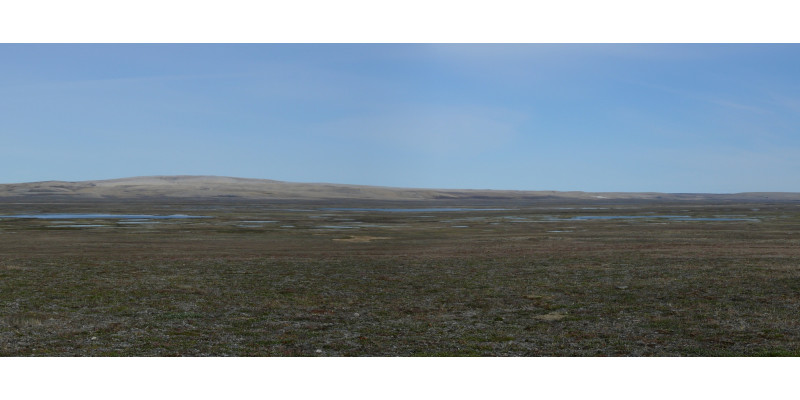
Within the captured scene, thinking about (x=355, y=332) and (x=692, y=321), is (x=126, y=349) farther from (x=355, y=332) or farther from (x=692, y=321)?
(x=692, y=321)

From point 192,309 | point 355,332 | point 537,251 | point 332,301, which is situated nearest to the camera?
point 355,332

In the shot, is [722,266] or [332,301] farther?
[722,266]

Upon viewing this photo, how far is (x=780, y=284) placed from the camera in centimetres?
2448

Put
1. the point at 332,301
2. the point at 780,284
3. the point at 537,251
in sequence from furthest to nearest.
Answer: the point at 537,251, the point at 780,284, the point at 332,301

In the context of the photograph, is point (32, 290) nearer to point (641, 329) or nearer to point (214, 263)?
point (214, 263)

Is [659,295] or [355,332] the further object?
[659,295]

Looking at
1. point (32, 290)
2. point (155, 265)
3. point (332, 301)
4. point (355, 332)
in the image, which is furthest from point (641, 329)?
point (155, 265)

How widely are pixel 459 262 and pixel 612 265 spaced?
767 cm

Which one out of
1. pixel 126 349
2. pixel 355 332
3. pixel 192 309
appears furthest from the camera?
pixel 192 309

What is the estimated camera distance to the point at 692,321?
60.0 feet

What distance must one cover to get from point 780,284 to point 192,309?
72.3 ft

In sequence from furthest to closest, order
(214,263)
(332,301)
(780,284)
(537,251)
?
(537,251)
(214,263)
(780,284)
(332,301)

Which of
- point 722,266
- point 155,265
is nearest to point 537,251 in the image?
point 722,266

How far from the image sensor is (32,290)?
2327 centimetres
